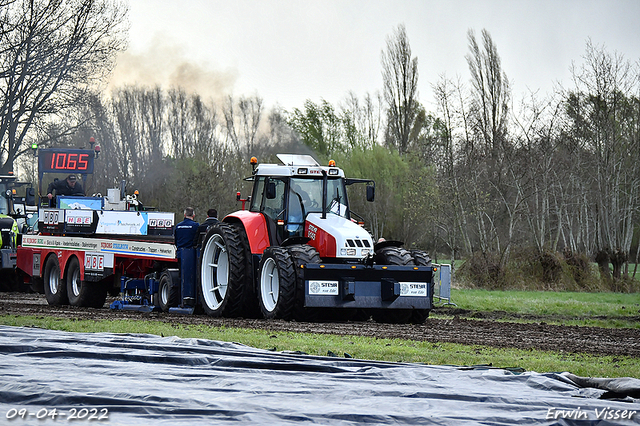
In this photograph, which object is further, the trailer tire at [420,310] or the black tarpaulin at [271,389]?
the trailer tire at [420,310]

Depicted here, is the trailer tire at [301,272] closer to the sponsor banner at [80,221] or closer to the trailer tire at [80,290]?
the trailer tire at [80,290]

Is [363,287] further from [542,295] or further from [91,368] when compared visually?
[542,295]

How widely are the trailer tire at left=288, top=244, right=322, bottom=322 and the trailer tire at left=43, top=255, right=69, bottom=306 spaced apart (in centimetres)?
776

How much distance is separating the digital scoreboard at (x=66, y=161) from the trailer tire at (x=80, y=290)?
3.55 metres

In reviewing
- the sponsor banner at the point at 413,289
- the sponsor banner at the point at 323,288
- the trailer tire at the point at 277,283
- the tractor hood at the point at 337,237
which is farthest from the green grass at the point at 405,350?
the sponsor banner at the point at 413,289

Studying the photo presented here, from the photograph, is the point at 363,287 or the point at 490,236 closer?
the point at 363,287

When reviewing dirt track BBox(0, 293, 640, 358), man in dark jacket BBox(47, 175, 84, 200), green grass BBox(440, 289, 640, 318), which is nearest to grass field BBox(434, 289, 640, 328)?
green grass BBox(440, 289, 640, 318)

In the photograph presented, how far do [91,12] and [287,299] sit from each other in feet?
Result: 62.9

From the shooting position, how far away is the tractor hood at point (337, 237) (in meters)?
13.3

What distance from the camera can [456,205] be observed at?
30.0 metres

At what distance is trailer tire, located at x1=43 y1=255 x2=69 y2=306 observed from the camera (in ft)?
61.4

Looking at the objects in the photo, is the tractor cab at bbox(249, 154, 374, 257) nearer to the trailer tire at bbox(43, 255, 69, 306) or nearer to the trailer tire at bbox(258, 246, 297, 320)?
the trailer tire at bbox(258, 246, 297, 320)

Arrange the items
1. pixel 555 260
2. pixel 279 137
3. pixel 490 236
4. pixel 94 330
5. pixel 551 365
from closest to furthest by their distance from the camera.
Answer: pixel 551 365 < pixel 94 330 < pixel 555 260 < pixel 490 236 < pixel 279 137

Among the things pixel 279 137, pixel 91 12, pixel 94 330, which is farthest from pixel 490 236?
pixel 279 137
